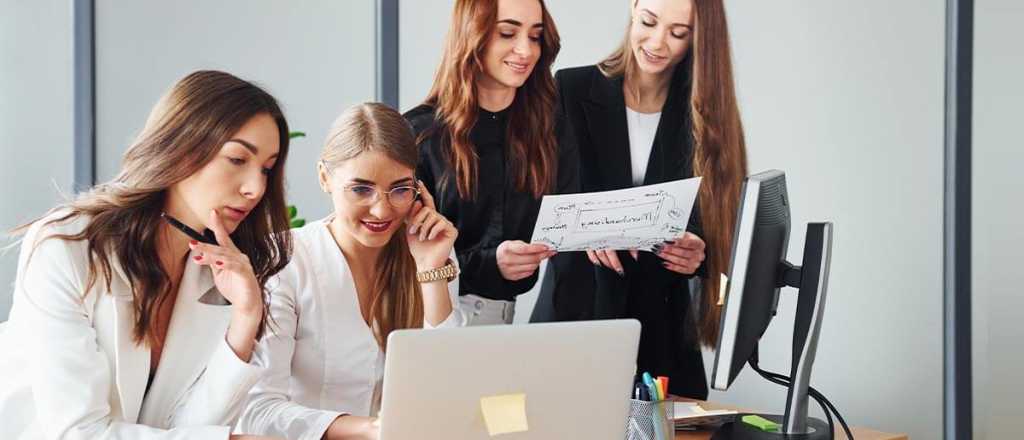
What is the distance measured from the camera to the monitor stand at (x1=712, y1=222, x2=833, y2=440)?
195 centimetres

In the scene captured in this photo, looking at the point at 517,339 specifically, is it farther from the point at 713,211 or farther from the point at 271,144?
the point at 713,211

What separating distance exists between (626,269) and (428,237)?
29.1 inches

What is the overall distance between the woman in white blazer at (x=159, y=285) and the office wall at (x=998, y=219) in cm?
176

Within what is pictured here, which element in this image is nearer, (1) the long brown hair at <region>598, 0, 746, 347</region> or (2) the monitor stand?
(2) the monitor stand

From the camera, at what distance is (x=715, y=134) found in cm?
302

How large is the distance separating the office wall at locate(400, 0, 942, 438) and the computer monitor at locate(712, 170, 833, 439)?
789mm

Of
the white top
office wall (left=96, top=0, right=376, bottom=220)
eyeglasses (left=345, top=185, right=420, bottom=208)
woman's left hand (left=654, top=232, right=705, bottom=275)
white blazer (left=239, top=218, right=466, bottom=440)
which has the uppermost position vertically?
office wall (left=96, top=0, right=376, bottom=220)

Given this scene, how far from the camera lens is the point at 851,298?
9.34 ft

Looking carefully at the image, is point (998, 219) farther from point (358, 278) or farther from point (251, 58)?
point (251, 58)

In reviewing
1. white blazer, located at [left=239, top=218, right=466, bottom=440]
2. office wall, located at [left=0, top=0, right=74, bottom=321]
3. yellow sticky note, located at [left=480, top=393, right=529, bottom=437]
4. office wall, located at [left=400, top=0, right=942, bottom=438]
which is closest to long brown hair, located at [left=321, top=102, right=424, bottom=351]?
white blazer, located at [left=239, top=218, right=466, bottom=440]

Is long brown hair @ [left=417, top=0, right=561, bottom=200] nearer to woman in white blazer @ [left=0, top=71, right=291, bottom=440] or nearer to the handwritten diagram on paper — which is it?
the handwritten diagram on paper

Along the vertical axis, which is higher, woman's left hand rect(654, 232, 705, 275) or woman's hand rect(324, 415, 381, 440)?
woman's left hand rect(654, 232, 705, 275)

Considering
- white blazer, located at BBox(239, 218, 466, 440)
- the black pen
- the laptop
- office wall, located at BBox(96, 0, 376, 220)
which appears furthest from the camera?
office wall, located at BBox(96, 0, 376, 220)

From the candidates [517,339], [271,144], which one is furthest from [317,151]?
[517,339]
